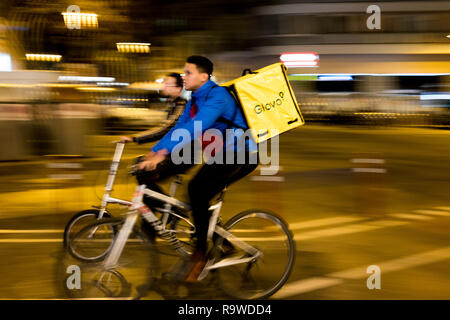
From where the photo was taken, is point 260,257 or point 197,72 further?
point 260,257

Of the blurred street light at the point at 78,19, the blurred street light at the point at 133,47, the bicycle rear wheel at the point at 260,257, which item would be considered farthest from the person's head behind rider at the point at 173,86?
the blurred street light at the point at 133,47

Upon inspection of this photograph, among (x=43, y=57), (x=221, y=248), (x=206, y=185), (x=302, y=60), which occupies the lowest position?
(x=221, y=248)

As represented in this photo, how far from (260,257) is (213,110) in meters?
1.26

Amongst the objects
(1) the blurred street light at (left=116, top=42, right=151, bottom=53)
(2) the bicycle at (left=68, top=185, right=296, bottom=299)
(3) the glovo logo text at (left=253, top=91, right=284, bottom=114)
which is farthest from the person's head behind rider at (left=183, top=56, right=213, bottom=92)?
(1) the blurred street light at (left=116, top=42, right=151, bottom=53)

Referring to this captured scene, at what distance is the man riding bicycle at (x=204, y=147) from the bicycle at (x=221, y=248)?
0.11 metres

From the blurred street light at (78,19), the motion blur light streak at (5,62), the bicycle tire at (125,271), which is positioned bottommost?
the bicycle tire at (125,271)

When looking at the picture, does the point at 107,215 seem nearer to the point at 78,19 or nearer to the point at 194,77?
the point at 194,77

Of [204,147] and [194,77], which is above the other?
[194,77]

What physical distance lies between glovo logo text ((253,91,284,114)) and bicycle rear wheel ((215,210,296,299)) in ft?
Answer: 2.59

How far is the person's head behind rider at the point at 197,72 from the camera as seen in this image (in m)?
4.12

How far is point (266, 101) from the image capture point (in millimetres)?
4082

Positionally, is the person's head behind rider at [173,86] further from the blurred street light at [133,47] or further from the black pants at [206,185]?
the blurred street light at [133,47]

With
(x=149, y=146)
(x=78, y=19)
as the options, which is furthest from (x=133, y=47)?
(x=78, y=19)

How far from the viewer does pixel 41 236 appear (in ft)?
20.8
